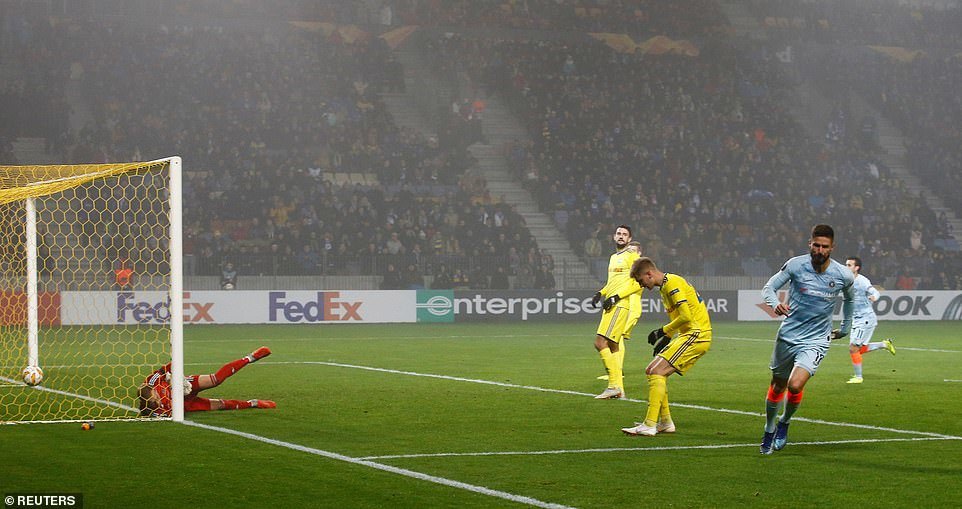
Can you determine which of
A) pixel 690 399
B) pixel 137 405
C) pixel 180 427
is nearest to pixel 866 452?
pixel 690 399

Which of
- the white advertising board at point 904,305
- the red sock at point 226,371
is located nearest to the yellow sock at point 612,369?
the red sock at point 226,371

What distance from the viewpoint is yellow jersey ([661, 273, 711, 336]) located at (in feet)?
41.3

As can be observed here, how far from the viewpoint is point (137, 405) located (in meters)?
15.1

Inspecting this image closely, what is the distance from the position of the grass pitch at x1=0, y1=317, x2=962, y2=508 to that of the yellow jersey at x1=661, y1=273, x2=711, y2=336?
1037 mm

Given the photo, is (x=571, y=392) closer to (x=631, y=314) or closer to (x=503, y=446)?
(x=631, y=314)

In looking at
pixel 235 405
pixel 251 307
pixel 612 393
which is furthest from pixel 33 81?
pixel 612 393

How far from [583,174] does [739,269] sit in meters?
6.59

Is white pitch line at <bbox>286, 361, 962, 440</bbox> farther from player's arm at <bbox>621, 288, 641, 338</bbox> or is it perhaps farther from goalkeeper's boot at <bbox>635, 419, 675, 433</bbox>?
goalkeeper's boot at <bbox>635, 419, 675, 433</bbox>

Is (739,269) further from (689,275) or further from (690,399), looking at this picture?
(690,399)

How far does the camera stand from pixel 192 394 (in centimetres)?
1398

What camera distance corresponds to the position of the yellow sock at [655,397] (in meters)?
12.3

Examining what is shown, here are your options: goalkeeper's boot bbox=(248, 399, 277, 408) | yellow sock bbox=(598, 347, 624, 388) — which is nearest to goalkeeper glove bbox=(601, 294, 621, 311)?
yellow sock bbox=(598, 347, 624, 388)

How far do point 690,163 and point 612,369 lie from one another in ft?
96.9

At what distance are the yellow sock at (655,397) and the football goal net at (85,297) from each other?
4735 millimetres
